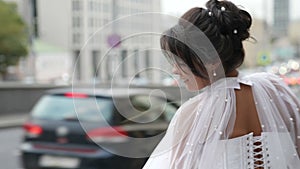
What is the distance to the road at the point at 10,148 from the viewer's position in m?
7.80

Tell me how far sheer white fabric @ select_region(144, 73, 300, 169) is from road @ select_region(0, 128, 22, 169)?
245 inches

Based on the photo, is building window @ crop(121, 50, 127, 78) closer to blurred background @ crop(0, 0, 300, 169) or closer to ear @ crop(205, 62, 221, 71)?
blurred background @ crop(0, 0, 300, 169)

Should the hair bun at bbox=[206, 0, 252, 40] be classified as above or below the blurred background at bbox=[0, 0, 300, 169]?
above

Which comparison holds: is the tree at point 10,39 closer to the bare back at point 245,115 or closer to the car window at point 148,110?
the car window at point 148,110

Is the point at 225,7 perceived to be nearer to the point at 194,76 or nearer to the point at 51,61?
the point at 194,76

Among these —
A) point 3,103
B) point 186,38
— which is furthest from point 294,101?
point 3,103

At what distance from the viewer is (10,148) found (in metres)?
9.66

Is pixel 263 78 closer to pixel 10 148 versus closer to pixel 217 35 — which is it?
pixel 217 35

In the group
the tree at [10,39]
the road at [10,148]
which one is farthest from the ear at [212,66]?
the tree at [10,39]

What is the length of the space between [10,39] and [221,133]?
3551 cm

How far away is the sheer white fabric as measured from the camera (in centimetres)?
142

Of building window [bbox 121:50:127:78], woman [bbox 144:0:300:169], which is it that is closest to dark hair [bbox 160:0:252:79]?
woman [bbox 144:0:300:169]

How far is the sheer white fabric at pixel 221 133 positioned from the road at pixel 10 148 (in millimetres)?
6229

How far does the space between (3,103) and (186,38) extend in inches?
564
